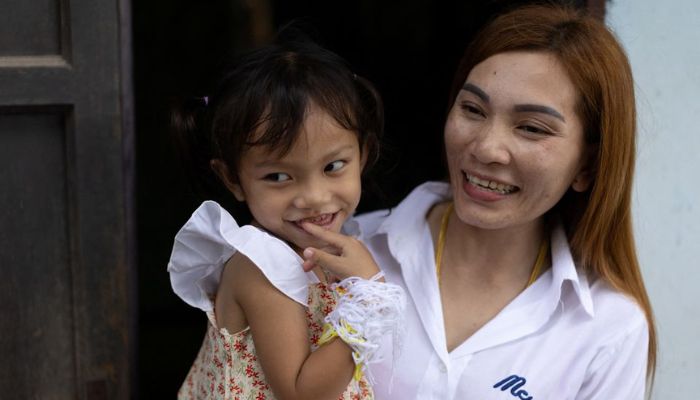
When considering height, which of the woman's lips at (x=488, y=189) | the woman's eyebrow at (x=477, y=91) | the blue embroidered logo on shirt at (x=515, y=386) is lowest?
the blue embroidered logo on shirt at (x=515, y=386)

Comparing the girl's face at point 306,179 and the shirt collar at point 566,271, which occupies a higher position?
the girl's face at point 306,179

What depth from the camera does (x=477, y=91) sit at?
2.08 metres

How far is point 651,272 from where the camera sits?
2457mm

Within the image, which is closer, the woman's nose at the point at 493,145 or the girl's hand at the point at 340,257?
the girl's hand at the point at 340,257

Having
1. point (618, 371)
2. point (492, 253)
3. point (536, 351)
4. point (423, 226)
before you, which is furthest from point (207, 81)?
point (618, 371)

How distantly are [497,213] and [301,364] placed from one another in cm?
65

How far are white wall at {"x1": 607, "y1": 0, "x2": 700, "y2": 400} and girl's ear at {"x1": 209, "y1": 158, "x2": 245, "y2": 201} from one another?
1.14 metres

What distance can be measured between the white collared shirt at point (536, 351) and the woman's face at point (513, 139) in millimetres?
228

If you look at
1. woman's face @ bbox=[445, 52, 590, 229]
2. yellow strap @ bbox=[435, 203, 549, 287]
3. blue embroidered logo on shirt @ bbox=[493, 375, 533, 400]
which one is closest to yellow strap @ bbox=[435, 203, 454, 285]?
yellow strap @ bbox=[435, 203, 549, 287]

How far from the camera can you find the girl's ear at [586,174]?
84.7 inches

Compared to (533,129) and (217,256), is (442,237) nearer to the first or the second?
(533,129)

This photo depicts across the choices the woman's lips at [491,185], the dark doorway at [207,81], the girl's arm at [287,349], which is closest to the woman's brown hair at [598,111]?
the woman's lips at [491,185]

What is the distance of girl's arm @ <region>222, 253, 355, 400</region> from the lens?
1.69 metres

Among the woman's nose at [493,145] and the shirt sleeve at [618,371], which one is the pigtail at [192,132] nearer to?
the woman's nose at [493,145]
